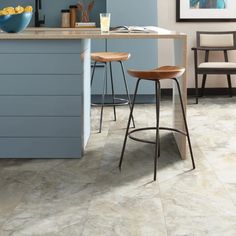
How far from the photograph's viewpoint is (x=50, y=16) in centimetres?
598

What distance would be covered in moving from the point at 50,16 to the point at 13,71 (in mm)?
2788

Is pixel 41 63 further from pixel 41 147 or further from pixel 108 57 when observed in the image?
pixel 108 57

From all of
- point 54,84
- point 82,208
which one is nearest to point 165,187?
point 82,208

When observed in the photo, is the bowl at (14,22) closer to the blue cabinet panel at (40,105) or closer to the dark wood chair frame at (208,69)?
the blue cabinet panel at (40,105)

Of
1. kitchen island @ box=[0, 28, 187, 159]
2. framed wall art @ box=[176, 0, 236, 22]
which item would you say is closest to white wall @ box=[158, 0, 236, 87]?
framed wall art @ box=[176, 0, 236, 22]

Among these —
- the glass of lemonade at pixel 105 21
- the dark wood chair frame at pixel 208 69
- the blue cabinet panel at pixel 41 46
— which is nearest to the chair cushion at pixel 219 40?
the dark wood chair frame at pixel 208 69

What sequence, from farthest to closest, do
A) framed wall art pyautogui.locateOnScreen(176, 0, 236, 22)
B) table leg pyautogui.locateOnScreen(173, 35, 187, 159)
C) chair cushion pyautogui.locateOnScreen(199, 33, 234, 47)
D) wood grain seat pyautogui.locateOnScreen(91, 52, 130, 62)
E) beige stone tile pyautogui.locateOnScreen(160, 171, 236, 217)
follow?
1. framed wall art pyautogui.locateOnScreen(176, 0, 236, 22)
2. chair cushion pyautogui.locateOnScreen(199, 33, 234, 47)
3. wood grain seat pyautogui.locateOnScreen(91, 52, 130, 62)
4. table leg pyautogui.locateOnScreen(173, 35, 187, 159)
5. beige stone tile pyautogui.locateOnScreen(160, 171, 236, 217)

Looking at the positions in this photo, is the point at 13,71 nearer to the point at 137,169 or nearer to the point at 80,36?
the point at 80,36

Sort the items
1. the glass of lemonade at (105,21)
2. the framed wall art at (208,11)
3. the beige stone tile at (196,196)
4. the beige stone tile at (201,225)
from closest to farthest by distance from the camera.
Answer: the beige stone tile at (201,225) → the beige stone tile at (196,196) → the glass of lemonade at (105,21) → the framed wall art at (208,11)

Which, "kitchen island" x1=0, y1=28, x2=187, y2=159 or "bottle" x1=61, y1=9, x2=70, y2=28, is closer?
"kitchen island" x1=0, y1=28, x2=187, y2=159

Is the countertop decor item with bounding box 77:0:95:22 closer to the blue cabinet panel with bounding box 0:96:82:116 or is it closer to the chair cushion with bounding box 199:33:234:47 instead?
the chair cushion with bounding box 199:33:234:47

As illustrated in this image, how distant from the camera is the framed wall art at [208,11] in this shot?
614cm

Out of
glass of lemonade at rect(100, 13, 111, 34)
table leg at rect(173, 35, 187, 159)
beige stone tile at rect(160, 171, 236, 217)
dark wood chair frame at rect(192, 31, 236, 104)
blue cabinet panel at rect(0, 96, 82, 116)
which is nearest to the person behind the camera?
beige stone tile at rect(160, 171, 236, 217)

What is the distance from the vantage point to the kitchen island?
10.9 feet
